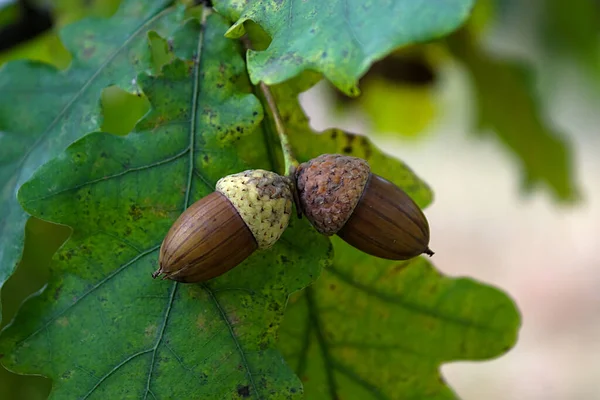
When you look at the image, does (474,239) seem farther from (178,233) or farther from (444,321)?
(178,233)

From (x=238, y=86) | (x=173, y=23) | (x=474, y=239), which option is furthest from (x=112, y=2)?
(x=474, y=239)

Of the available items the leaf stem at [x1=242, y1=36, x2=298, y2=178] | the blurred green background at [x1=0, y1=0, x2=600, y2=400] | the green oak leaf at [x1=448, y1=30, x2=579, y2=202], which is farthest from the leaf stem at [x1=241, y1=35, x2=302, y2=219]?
the green oak leaf at [x1=448, y1=30, x2=579, y2=202]

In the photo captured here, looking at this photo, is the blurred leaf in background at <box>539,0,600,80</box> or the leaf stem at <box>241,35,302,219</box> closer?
the leaf stem at <box>241,35,302,219</box>

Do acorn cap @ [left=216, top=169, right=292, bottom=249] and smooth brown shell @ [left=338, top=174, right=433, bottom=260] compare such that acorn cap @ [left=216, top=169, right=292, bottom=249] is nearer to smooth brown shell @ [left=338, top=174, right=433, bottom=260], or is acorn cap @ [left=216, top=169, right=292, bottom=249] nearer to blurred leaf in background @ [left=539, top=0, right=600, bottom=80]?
smooth brown shell @ [left=338, top=174, right=433, bottom=260]

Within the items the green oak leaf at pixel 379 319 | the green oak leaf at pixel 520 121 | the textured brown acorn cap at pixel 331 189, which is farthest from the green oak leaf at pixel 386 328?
the green oak leaf at pixel 520 121

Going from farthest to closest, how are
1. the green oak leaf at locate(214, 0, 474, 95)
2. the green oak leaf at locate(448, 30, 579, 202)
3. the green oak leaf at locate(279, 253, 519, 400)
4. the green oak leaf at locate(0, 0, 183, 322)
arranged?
the green oak leaf at locate(448, 30, 579, 202), the green oak leaf at locate(279, 253, 519, 400), the green oak leaf at locate(0, 0, 183, 322), the green oak leaf at locate(214, 0, 474, 95)

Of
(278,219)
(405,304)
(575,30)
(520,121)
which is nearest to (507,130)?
(520,121)
